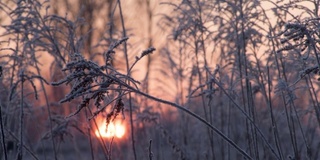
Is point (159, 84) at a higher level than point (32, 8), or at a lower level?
higher

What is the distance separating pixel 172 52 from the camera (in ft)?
25.1

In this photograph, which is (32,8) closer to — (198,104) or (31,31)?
(31,31)

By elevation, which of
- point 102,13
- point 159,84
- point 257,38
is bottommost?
point 257,38

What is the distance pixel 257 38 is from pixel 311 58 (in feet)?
2.03

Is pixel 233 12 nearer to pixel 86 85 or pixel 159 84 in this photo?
pixel 86 85

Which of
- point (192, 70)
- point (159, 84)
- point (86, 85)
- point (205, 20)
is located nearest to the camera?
point (86, 85)

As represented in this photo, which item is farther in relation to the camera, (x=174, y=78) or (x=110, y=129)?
(x=174, y=78)

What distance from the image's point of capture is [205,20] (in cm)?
514

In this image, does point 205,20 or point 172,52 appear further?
point 172,52

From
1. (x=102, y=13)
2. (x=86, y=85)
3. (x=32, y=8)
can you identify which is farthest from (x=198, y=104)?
(x=102, y=13)

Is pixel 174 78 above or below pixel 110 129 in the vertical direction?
above

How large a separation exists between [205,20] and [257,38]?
1.94 ft

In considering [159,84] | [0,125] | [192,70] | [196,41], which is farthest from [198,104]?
[0,125]

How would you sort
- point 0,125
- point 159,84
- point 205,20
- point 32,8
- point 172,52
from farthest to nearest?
point 159,84
point 172,52
point 205,20
point 32,8
point 0,125
